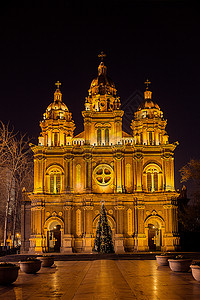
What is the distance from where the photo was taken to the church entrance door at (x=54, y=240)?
5484 centimetres

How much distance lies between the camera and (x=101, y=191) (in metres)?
55.9

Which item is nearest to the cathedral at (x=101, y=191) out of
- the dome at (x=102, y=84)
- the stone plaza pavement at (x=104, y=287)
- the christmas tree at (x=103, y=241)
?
the dome at (x=102, y=84)

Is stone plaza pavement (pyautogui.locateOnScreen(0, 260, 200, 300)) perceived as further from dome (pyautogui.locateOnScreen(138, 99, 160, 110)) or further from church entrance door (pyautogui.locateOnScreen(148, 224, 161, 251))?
dome (pyautogui.locateOnScreen(138, 99, 160, 110))

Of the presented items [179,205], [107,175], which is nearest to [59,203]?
[107,175]

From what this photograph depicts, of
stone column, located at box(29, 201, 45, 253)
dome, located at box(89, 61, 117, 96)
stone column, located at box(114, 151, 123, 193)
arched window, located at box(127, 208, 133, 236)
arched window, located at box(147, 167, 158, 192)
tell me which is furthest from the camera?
dome, located at box(89, 61, 117, 96)

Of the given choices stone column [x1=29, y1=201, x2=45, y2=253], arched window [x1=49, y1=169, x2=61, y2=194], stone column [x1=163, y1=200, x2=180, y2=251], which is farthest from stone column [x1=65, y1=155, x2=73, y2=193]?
stone column [x1=163, y1=200, x2=180, y2=251]

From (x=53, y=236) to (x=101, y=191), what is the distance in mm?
7950

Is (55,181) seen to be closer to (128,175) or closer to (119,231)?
(128,175)

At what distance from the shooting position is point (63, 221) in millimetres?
54625

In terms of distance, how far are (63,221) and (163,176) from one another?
13238 millimetres

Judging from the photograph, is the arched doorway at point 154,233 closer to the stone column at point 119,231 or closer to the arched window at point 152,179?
the stone column at point 119,231

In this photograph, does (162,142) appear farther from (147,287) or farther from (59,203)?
(147,287)

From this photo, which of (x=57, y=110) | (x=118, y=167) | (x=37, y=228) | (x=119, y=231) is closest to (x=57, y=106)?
(x=57, y=110)

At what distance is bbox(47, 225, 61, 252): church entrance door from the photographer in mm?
54844
